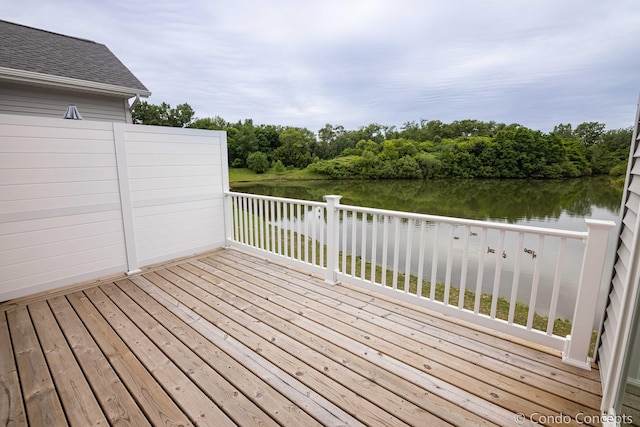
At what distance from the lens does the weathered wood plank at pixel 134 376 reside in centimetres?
150

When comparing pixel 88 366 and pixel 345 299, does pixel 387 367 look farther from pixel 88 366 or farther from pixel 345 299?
pixel 88 366

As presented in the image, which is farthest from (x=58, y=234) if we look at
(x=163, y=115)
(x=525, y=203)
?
(x=163, y=115)

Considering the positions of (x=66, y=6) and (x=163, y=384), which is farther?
(x=66, y=6)

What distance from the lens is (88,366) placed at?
1.89 m

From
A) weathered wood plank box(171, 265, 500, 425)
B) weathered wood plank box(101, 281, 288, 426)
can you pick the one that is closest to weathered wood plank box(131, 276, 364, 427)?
weathered wood plank box(101, 281, 288, 426)

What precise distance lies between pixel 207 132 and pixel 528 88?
2914cm

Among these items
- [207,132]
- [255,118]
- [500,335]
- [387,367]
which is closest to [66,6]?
[207,132]

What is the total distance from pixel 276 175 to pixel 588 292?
31.4 meters

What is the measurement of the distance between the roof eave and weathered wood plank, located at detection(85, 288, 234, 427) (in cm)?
466

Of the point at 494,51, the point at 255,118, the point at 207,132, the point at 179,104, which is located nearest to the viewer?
the point at 207,132

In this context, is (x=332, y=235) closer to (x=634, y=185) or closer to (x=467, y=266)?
(x=467, y=266)

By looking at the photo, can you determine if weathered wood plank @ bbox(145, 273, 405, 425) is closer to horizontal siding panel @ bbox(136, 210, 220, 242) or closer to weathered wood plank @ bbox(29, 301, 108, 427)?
weathered wood plank @ bbox(29, 301, 108, 427)

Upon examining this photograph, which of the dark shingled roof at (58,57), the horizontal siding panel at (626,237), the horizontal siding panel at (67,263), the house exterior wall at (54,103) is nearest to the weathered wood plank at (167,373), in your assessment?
the horizontal siding panel at (67,263)

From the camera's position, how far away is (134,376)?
70.7 inches
